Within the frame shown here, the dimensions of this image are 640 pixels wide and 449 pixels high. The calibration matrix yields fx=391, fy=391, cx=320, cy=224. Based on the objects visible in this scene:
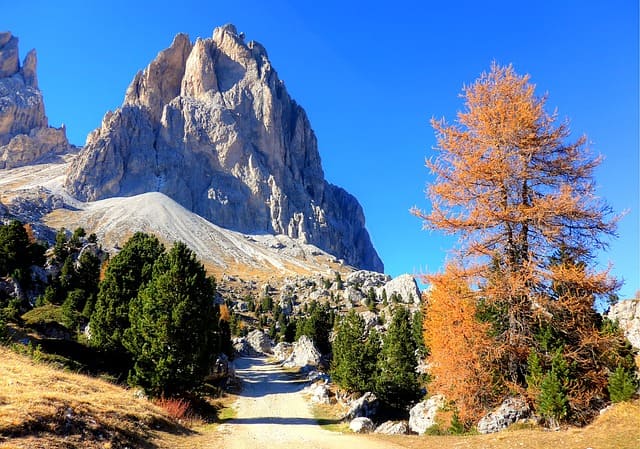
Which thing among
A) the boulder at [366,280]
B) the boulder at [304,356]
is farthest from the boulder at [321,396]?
the boulder at [366,280]

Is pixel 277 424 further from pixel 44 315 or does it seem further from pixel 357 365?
pixel 44 315

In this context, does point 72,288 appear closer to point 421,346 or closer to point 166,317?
point 166,317

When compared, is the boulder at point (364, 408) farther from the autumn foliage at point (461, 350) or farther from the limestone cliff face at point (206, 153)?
the limestone cliff face at point (206, 153)

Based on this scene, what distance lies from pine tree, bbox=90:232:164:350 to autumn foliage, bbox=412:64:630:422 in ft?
66.4

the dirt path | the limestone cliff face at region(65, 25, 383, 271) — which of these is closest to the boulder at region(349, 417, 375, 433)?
the dirt path

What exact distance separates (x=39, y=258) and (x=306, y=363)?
1240 inches

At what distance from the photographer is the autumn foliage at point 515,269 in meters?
11.2

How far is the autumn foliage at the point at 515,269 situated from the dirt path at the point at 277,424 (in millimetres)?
3966

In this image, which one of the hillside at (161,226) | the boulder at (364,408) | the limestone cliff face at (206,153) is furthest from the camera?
the limestone cliff face at (206,153)

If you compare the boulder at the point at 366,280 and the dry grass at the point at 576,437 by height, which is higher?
the boulder at the point at 366,280

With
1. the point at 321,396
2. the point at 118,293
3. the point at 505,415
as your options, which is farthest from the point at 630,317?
the point at 118,293

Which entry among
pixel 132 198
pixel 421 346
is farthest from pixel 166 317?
pixel 132 198

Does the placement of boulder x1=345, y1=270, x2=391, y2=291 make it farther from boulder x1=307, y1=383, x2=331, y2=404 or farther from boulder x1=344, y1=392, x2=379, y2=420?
boulder x1=344, y1=392, x2=379, y2=420

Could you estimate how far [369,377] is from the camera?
2569cm
